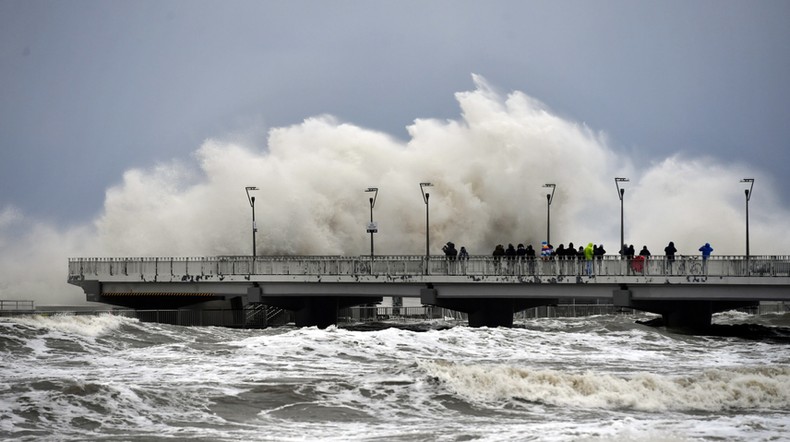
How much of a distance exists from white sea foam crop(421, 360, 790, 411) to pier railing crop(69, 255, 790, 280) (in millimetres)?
15037

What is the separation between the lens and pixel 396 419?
1298 inches

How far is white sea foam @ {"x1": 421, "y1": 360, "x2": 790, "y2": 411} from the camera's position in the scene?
36875mm

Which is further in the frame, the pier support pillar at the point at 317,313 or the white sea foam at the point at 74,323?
the pier support pillar at the point at 317,313

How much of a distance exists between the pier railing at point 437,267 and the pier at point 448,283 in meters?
0.05

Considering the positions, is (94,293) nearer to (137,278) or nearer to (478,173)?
(137,278)

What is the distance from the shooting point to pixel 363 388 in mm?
38031

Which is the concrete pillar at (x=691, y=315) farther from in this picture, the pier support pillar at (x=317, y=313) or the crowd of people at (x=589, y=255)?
the pier support pillar at (x=317, y=313)

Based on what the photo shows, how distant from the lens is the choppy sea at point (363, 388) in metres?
31.0

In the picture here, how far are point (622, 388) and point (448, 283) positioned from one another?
24.1m

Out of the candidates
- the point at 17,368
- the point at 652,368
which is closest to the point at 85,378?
the point at 17,368

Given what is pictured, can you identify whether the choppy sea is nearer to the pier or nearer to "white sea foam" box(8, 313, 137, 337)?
"white sea foam" box(8, 313, 137, 337)

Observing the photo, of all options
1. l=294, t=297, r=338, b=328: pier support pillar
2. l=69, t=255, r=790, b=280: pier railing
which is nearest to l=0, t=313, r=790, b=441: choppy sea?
l=69, t=255, r=790, b=280: pier railing

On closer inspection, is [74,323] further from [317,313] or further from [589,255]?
[589,255]

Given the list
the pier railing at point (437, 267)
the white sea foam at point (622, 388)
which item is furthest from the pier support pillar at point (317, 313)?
the white sea foam at point (622, 388)
